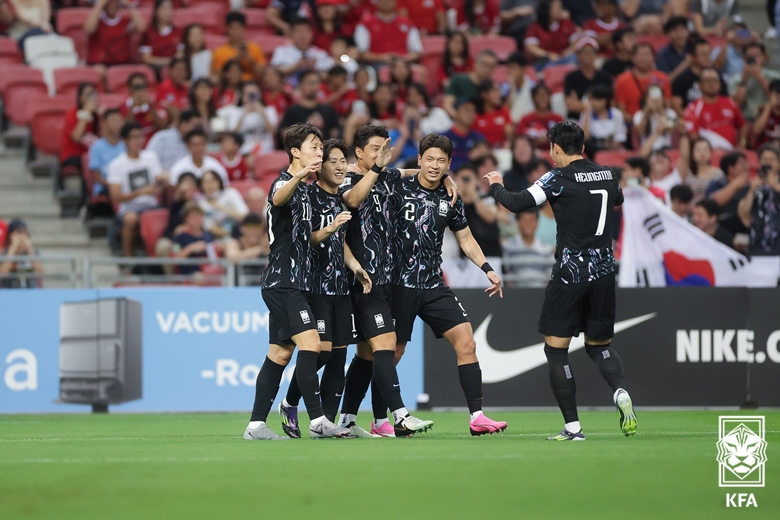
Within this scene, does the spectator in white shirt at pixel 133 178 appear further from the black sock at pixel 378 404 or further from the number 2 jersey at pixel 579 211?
the number 2 jersey at pixel 579 211

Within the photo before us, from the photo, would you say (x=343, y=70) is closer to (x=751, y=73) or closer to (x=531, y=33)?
(x=531, y=33)

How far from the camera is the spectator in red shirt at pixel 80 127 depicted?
1642 centimetres

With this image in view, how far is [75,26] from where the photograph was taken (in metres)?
18.7

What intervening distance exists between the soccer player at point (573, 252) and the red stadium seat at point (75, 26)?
11990 mm

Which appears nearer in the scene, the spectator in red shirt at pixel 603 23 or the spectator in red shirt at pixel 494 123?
the spectator in red shirt at pixel 494 123

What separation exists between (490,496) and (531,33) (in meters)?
15.4

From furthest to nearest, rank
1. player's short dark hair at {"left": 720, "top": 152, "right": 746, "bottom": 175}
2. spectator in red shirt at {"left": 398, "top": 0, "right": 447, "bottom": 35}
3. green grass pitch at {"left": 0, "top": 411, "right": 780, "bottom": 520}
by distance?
spectator in red shirt at {"left": 398, "top": 0, "right": 447, "bottom": 35}, player's short dark hair at {"left": 720, "top": 152, "right": 746, "bottom": 175}, green grass pitch at {"left": 0, "top": 411, "right": 780, "bottom": 520}

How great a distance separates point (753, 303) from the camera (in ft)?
43.3

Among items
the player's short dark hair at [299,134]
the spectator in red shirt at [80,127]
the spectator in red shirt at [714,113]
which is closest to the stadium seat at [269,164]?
the spectator in red shirt at [80,127]

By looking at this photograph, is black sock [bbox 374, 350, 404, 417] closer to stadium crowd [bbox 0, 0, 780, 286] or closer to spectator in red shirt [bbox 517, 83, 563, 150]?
stadium crowd [bbox 0, 0, 780, 286]

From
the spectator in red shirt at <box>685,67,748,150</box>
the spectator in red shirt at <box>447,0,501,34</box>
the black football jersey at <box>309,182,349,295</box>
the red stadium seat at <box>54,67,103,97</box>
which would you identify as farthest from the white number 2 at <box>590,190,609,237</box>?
the spectator in red shirt at <box>447,0,501,34</box>

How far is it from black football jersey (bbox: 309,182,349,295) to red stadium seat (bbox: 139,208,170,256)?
6.47 metres

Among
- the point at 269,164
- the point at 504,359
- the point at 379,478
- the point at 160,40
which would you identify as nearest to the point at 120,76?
the point at 160,40

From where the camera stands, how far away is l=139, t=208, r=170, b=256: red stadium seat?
15.0 meters
